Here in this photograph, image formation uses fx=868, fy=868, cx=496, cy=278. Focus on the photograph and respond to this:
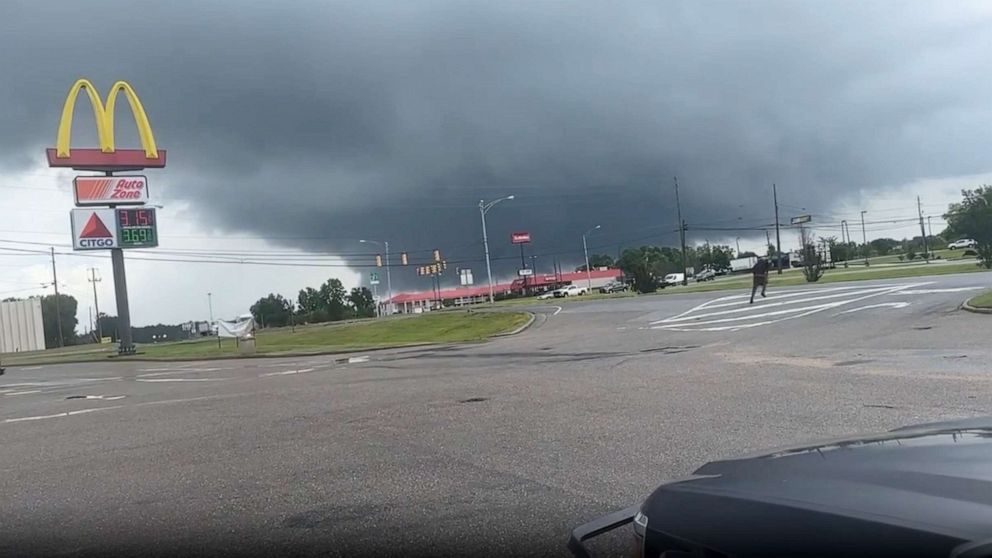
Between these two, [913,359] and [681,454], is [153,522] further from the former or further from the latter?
[913,359]

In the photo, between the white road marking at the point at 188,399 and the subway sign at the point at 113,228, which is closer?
the white road marking at the point at 188,399

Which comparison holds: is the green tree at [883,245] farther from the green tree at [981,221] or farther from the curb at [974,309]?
the curb at [974,309]

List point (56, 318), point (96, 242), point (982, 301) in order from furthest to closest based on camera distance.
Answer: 1. point (56, 318)
2. point (96, 242)
3. point (982, 301)

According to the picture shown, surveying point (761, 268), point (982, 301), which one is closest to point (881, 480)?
point (982, 301)

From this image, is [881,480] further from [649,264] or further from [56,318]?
[56,318]

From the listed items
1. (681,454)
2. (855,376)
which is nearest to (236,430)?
(681,454)

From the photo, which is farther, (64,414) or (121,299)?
(121,299)

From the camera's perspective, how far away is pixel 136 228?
6353 cm

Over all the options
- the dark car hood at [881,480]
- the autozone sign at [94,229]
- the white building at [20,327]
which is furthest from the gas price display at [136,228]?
the dark car hood at [881,480]

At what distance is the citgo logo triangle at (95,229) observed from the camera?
203 feet

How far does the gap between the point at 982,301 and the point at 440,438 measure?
66.5 ft

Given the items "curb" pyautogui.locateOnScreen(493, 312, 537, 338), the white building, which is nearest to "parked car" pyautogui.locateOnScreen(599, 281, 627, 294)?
"curb" pyautogui.locateOnScreen(493, 312, 537, 338)

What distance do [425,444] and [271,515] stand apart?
2904 millimetres

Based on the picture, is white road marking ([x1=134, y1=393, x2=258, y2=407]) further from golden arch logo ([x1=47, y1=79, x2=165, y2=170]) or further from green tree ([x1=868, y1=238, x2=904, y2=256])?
green tree ([x1=868, y1=238, x2=904, y2=256])
